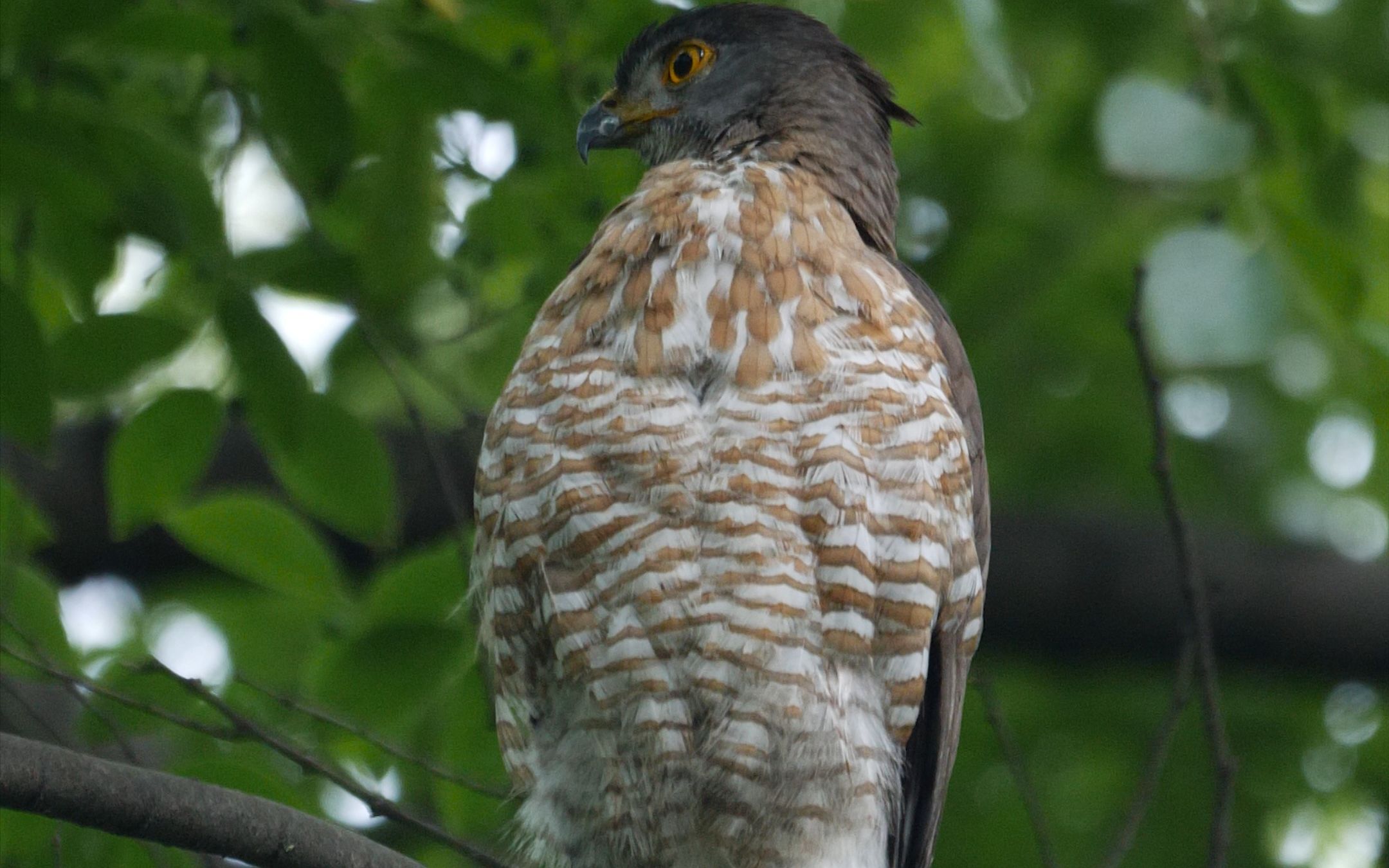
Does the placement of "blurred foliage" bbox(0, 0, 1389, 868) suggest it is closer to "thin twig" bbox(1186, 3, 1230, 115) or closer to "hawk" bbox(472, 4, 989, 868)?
"thin twig" bbox(1186, 3, 1230, 115)

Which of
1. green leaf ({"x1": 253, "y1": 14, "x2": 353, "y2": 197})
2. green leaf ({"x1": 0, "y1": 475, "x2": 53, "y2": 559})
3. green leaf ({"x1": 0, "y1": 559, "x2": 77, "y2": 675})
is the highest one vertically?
green leaf ({"x1": 253, "y1": 14, "x2": 353, "y2": 197})

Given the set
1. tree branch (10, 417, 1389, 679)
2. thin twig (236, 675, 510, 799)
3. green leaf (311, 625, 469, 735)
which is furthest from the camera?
tree branch (10, 417, 1389, 679)

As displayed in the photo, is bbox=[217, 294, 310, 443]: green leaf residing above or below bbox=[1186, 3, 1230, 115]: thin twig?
above

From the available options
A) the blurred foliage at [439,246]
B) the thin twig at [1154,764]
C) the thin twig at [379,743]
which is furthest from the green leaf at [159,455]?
the thin twig at [1154,764]

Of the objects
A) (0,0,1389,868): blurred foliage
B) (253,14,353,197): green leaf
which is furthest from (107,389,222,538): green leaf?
(253,14,353,197): green leaf

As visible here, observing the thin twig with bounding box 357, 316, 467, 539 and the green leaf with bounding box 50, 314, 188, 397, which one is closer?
the green leaf with bounding box 50, 314, 188, 397

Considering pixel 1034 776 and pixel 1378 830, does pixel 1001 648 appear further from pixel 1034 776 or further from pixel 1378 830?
pixel 1378 830

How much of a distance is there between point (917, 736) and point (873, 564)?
54 cm

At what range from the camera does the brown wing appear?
3.17 metres

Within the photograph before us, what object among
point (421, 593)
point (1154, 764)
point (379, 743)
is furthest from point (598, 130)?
point (1154, 764)

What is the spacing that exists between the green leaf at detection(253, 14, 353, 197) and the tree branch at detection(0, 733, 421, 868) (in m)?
1.55

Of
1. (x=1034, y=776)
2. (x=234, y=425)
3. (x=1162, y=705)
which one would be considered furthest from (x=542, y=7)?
(x=1162, y=705)

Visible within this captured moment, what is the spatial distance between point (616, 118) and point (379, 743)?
156 centimetres

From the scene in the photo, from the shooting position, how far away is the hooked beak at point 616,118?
3.73 m
